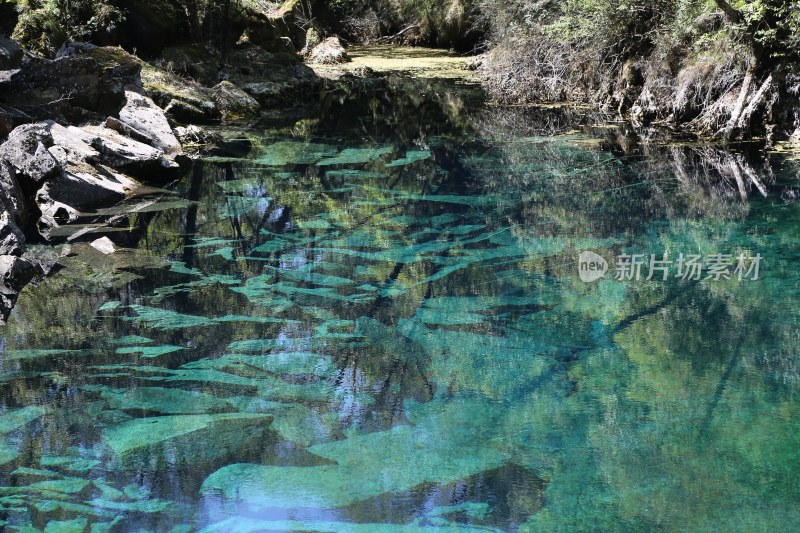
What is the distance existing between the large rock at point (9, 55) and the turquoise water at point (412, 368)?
2.59m

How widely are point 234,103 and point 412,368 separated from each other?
1067cm

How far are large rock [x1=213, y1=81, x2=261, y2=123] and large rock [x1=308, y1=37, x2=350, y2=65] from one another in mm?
6910

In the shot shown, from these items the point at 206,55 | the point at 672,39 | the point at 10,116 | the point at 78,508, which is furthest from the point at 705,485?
the point at 206,55

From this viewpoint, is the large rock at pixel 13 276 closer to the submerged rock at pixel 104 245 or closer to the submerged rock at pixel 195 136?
Result: the submerged rock at pixel 104 245

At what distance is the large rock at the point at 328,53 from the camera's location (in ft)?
A: 70.9

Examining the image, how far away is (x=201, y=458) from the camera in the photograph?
3.95 m

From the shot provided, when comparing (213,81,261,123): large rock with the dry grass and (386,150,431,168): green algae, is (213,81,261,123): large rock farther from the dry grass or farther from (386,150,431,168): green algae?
the dry grass

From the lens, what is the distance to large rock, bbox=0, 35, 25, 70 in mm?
9508

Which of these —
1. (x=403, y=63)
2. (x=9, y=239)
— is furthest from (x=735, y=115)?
(x=403, y=63)

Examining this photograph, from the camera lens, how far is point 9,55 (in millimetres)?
9578

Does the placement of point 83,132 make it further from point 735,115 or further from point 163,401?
point 735,115

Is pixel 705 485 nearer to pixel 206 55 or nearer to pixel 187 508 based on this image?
pixel 187 508

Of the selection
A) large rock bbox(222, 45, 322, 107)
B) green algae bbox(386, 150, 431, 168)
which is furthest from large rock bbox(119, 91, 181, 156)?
large rock bbox(222, 45, 322, 107)

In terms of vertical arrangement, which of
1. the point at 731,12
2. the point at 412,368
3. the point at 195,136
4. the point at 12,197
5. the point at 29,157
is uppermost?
the point at 731,12
